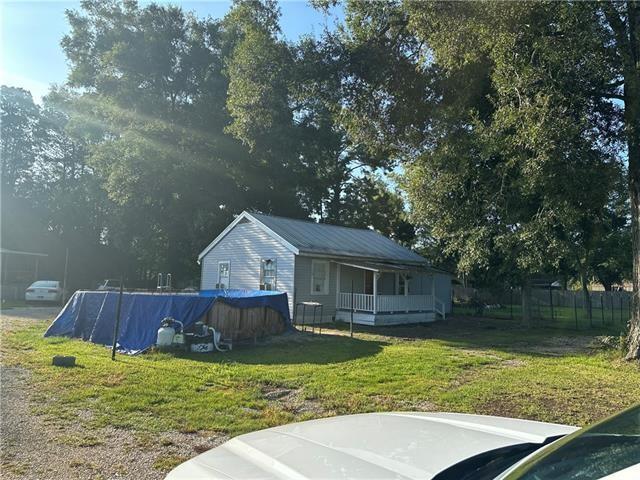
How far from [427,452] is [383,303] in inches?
696

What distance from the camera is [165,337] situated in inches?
447

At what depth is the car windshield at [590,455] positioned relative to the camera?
4.72 feet

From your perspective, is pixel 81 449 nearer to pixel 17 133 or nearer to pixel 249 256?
pixel 249 256

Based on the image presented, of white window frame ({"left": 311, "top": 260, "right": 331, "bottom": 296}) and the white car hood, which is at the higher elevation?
white window frame ({"left": 311, "top": 260, "right": 331, "bottom": 296})

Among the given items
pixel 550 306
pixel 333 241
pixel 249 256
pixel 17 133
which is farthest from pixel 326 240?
pixel 17 133

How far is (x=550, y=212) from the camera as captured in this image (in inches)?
459

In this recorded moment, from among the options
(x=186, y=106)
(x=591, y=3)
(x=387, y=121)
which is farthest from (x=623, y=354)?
(x=186, y=106)

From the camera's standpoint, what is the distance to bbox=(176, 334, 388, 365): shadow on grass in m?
→ 10.4

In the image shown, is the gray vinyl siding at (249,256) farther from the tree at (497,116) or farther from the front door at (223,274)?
the tree at (497,116)

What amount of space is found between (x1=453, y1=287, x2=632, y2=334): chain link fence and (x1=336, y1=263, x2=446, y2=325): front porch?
5.23m

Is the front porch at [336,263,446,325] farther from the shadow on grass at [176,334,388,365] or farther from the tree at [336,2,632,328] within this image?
the tree at [336,2,632,328]

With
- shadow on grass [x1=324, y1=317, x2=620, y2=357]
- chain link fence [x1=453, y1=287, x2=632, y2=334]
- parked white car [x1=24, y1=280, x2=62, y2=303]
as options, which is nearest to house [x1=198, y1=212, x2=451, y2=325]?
shadow on grass [x1=324, y1=317, x2=620, y2=357]

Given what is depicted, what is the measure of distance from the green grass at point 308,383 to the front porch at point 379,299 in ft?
20.2

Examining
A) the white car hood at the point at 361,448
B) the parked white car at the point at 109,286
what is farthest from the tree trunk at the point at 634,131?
the parked white car at the point at 109,286
